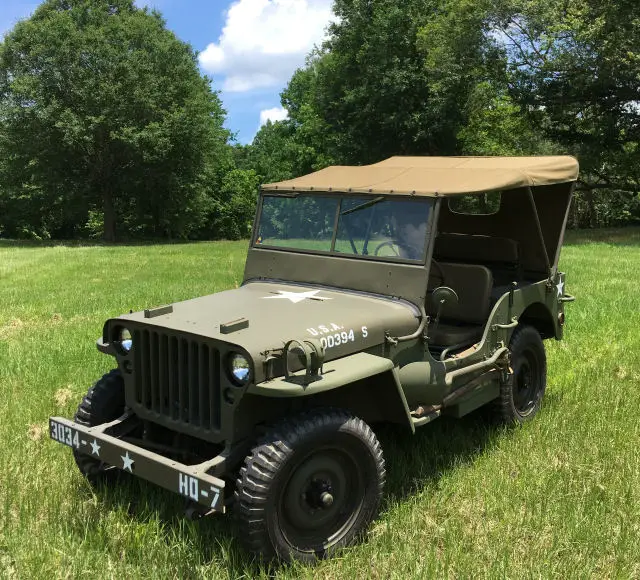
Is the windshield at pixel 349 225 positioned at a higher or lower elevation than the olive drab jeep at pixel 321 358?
higher

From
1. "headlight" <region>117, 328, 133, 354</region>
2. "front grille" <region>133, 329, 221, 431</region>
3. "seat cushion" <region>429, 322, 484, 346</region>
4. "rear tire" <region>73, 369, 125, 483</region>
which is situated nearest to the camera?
"front grille" <region>133, 329, 221, 431</region>

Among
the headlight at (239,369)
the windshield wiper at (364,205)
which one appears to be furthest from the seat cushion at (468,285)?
the headlight at (239,369)

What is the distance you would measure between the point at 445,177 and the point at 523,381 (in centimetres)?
203

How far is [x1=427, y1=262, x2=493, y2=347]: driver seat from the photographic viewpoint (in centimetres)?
522

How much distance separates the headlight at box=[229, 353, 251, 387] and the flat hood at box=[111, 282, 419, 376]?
0.09m

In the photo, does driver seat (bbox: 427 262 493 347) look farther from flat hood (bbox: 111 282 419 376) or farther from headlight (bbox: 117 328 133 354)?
headlight (bbox: 117 328 133 354)

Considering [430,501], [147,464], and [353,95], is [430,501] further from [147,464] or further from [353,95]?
[353,95]

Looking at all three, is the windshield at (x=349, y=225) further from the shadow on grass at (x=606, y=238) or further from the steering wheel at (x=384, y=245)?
the shadow on grass at (x=606, y=238)

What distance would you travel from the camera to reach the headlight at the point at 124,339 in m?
3.93

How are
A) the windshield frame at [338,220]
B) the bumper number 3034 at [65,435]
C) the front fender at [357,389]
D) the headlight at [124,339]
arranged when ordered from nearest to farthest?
the front fender at [357,389]
the bumper number 3034 at [65,435]
the headlight at [124,339]
the windshield frame at [338,220]

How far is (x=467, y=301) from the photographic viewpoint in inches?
213

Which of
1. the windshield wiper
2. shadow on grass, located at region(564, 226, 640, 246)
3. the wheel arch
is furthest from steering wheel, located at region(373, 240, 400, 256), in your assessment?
shadow on grass, located at region(564, 226, 640, 246)

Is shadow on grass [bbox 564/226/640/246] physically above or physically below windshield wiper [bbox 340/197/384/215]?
below

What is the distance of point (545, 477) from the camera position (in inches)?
169
